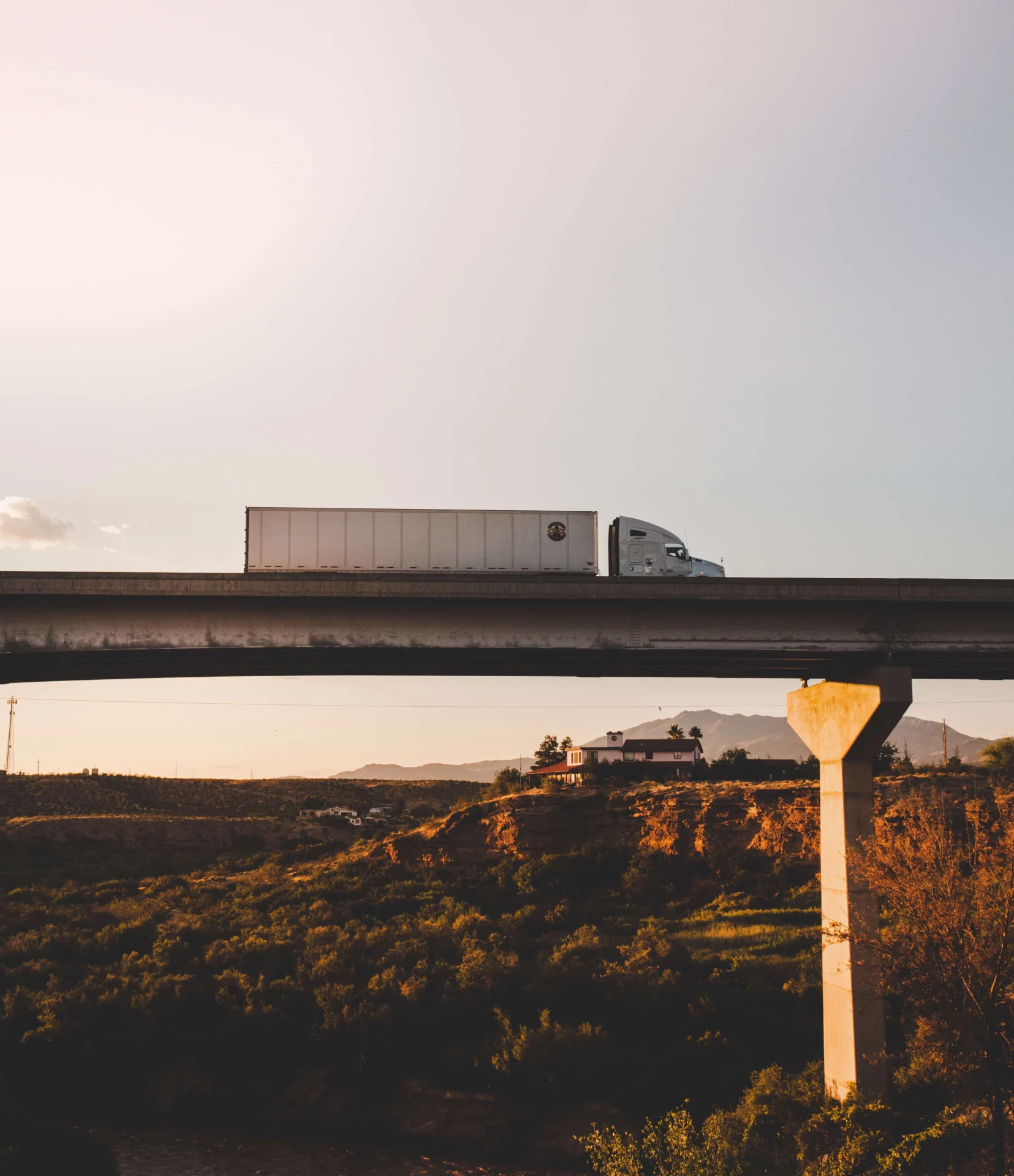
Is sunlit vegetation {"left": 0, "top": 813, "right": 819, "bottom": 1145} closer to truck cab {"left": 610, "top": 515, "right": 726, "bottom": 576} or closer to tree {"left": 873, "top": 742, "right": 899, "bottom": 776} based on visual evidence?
truck cab {"left": 610, "top": 515, "right": 726, "bottom": 576}

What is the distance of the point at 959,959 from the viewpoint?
2075 centimetres

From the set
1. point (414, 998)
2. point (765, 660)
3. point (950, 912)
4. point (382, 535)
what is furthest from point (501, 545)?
point (414, 998)

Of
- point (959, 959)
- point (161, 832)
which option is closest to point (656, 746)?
point (161, 832)

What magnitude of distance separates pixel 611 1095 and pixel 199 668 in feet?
60.0

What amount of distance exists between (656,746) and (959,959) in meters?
64.5

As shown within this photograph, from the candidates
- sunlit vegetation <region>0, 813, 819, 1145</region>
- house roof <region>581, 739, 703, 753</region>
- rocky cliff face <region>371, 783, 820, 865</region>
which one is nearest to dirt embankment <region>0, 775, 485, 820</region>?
house roof <region>581, 739, 703, 753</region>

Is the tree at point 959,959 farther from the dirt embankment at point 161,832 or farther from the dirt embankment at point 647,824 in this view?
the dirt embankment at point 161,832

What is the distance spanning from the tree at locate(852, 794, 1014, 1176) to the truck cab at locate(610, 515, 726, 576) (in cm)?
1013

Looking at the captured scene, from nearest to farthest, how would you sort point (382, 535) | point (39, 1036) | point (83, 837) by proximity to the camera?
point (382, 535)
point (39, 1036)
point (83, 837)

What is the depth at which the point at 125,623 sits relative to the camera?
85.6ft

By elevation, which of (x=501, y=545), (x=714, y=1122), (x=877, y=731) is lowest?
(x=714, y=1122)

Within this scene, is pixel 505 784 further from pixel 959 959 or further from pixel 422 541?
pixel 959 959

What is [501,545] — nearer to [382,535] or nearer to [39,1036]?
[382,535]

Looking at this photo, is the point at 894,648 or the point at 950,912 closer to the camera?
the point at 950,912
